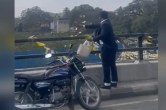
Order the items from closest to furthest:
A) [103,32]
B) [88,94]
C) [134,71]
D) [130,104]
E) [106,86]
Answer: [88,94], [130,104], [103,32], [106,86], [134,71]

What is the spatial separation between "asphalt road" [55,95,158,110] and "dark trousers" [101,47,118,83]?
1.48ft

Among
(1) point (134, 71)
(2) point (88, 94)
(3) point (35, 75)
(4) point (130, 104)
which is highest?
(3) point (35, 75)

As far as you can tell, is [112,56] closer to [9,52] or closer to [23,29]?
[23,29]

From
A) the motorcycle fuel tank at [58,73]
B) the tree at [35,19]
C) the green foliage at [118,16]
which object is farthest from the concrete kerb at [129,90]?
the tree at [35,19]

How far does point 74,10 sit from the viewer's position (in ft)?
10.5

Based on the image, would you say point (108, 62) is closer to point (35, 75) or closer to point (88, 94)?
point (88, 94)

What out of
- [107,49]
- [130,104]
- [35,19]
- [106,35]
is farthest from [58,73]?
[35,19]

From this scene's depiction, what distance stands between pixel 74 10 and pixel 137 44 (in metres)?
4.64

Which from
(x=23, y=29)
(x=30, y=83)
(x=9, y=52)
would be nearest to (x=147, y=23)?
(x=23, y=29)

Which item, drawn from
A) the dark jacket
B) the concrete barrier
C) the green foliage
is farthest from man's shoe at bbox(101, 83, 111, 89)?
the green foliage

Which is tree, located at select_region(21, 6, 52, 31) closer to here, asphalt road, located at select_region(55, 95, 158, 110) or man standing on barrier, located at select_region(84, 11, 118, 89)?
asphalt road, located at select_region(55, 95, 158, 110)

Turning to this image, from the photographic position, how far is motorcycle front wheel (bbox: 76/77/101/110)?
18.5 ft

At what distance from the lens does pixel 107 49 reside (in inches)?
266

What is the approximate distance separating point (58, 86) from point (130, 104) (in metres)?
1.37
